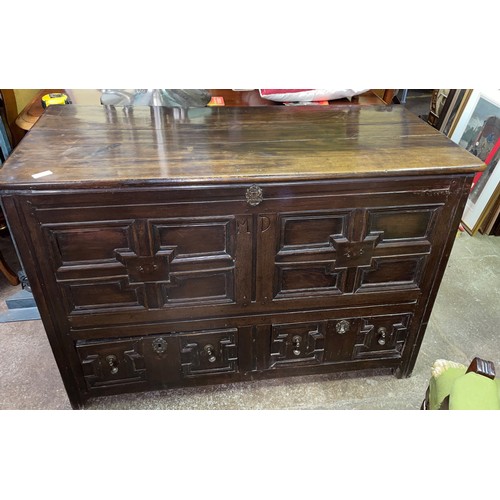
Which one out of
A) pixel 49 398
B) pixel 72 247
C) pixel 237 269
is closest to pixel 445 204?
pixel 237 269

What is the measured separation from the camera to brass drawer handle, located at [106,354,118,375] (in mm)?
1607

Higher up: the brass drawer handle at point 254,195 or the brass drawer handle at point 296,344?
the brass drawer handle at point 254,195

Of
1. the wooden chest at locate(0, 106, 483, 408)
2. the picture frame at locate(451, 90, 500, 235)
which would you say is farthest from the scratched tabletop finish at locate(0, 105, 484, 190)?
the picture frame at locate(451, 90, 500, 235)

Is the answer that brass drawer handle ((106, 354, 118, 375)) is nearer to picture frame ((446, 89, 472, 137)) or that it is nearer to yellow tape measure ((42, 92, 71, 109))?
yellow tape measure ((42, 92, 71, 109))

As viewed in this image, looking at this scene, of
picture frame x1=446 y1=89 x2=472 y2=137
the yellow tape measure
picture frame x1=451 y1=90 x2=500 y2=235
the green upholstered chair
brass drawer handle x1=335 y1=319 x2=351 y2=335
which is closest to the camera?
the green upholstered chair

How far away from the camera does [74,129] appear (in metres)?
1.54

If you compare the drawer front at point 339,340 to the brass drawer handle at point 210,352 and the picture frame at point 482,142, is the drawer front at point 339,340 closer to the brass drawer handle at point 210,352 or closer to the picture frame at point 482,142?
the brass drawer handle at point 210,352

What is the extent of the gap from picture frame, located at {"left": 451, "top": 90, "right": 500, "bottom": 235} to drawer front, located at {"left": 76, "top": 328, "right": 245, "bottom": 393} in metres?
2.13

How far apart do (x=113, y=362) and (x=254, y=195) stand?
2.83ft

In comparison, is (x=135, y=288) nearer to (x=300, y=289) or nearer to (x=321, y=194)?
(x=300, y=289)

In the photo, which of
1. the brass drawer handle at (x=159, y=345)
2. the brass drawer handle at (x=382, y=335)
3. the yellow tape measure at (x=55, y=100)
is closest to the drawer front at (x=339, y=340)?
the brass drawer handle at (x=382, y=335)

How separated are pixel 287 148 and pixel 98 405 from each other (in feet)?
4.28

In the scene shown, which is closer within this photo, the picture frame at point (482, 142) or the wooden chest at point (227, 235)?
the wooden chest at point (227, 235)

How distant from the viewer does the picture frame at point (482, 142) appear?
9.22 feet
